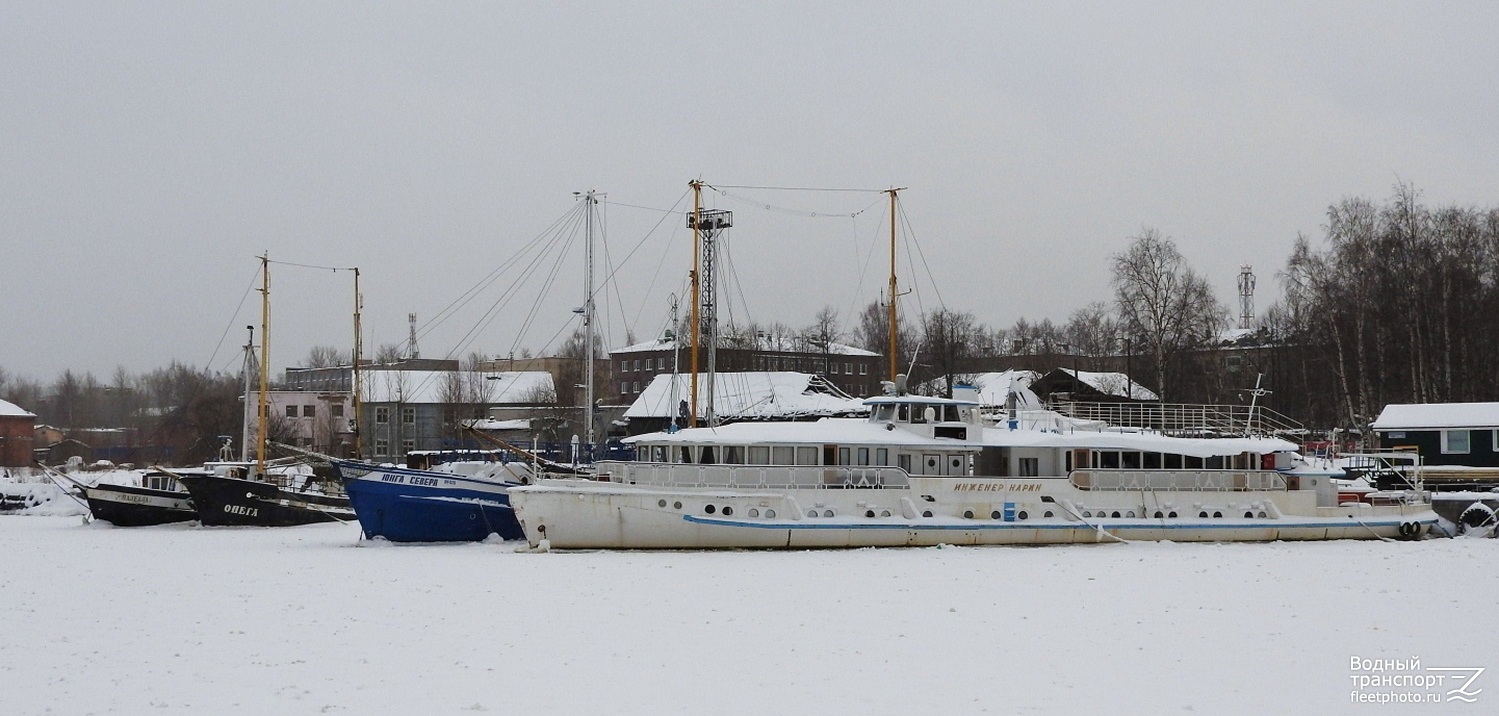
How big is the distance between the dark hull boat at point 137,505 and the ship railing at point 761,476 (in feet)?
64.8

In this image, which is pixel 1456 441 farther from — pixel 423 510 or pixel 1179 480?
pixel 423 510

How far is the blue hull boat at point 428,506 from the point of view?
31672 mm

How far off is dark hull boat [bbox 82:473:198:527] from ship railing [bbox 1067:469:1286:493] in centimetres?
2962

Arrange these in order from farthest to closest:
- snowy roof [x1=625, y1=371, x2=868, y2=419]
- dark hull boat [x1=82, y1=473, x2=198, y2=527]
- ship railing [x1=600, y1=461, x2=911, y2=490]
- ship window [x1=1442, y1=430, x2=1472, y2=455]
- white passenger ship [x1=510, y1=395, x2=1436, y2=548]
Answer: snowy roof [x1=625, y1=371, x2=868, y2=419] → ship window [x1=1442, y1=430, x2=1472, y2=455] → dark hull boat [x1=82, y1=473, x2=198, y2=527] → ship railing [x1=600, y1=461, x2=911, y2=490] → white passenger ship [x1=510, y1=395, x2=1436, y2=548]

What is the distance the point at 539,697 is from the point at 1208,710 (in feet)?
21.8

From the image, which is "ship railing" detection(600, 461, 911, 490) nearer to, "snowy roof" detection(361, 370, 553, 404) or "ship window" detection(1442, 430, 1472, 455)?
"ship window" detection(1442, 430, 1472, 455)

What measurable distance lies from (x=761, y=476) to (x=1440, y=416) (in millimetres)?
30282

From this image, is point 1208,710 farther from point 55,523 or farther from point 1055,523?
point 55,523

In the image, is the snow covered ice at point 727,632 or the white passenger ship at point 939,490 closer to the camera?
the snow covered ice at point 727,632

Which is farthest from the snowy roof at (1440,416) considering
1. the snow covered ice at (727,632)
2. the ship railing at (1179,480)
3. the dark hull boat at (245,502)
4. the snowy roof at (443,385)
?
the snowy roof at (443,385)

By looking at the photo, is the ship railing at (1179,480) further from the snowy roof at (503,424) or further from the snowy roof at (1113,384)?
the snowy roof at (503,424)

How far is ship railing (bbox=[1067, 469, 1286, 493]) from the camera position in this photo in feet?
105

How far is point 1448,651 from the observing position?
1514 centimetres

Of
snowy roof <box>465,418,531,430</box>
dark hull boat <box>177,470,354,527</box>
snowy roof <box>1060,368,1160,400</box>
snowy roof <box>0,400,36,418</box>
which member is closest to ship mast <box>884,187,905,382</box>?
dark hull boat <box>177,470,354,527</box>
